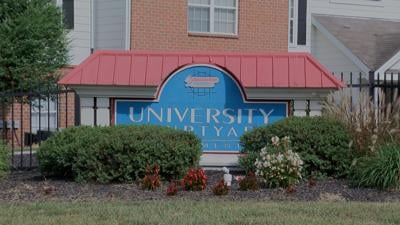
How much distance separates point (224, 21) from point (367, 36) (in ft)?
25.1

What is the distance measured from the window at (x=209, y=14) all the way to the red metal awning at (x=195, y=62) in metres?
8.91

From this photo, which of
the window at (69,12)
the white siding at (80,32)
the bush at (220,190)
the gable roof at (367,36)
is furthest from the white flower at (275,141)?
the gable roof at (367,36)

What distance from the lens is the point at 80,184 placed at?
10.8 m

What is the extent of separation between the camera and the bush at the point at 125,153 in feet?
35.4

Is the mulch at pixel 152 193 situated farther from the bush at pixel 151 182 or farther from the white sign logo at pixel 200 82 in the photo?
the white sign logo at pixel 200 82

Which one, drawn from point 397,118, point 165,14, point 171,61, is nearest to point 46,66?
point 165,14

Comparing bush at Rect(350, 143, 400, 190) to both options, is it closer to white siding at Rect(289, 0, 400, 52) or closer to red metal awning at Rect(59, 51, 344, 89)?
red metal awning at Rect(59, 51, 344, 89)

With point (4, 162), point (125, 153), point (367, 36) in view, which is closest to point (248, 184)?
point (125, 153)

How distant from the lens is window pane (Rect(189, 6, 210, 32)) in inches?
853

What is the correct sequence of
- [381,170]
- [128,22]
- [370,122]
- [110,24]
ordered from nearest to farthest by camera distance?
[381,170] < [370,122] < [128,22] < [110,24]

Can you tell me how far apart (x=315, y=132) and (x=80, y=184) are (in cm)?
360

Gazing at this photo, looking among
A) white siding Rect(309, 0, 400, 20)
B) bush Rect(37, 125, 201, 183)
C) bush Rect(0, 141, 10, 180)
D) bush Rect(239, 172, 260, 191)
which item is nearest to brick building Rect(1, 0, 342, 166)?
bush Rect(37, 125, 201, 183)

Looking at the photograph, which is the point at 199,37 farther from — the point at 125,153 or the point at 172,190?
the point at 172,190

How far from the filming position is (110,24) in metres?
22.0
